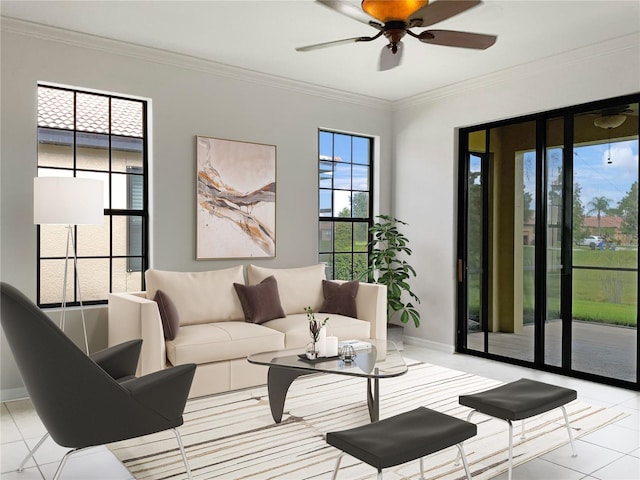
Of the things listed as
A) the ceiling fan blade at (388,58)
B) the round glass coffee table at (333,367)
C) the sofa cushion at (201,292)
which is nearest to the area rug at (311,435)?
the round glass coffee table at (333,367)

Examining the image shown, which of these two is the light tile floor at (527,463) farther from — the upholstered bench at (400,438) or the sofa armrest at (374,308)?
the sofa armrest at (374,308)

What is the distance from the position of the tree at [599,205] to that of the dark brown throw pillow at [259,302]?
281cm

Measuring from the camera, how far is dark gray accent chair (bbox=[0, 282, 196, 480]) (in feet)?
7.50

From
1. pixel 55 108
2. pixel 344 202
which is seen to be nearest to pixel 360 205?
pixel 344 202

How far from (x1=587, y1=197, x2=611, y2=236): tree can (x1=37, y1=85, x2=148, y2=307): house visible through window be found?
3854mm

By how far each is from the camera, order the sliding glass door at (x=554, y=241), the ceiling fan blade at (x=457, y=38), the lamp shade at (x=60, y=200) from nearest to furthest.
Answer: the ceiling fan blade at (x=457, y=38) < the lamp shade at (x=60, y=200) < the sliding glass door at (x=554, y=241)

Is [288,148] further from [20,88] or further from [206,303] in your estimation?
[20,88]

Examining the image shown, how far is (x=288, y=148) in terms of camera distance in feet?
18.3

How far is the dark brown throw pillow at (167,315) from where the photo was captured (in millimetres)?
4031

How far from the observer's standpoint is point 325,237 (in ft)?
19.8

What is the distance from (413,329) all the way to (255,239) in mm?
2161

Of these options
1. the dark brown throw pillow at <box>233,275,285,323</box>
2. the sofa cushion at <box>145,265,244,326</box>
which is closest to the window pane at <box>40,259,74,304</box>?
the sofa cushion at <box>145,265,244,326</box>

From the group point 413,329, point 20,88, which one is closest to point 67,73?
point 20,88

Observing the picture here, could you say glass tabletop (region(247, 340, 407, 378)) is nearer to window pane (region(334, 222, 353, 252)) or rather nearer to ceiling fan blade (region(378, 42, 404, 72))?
ceiling fan blade (region(378, 42, 404, 72))
